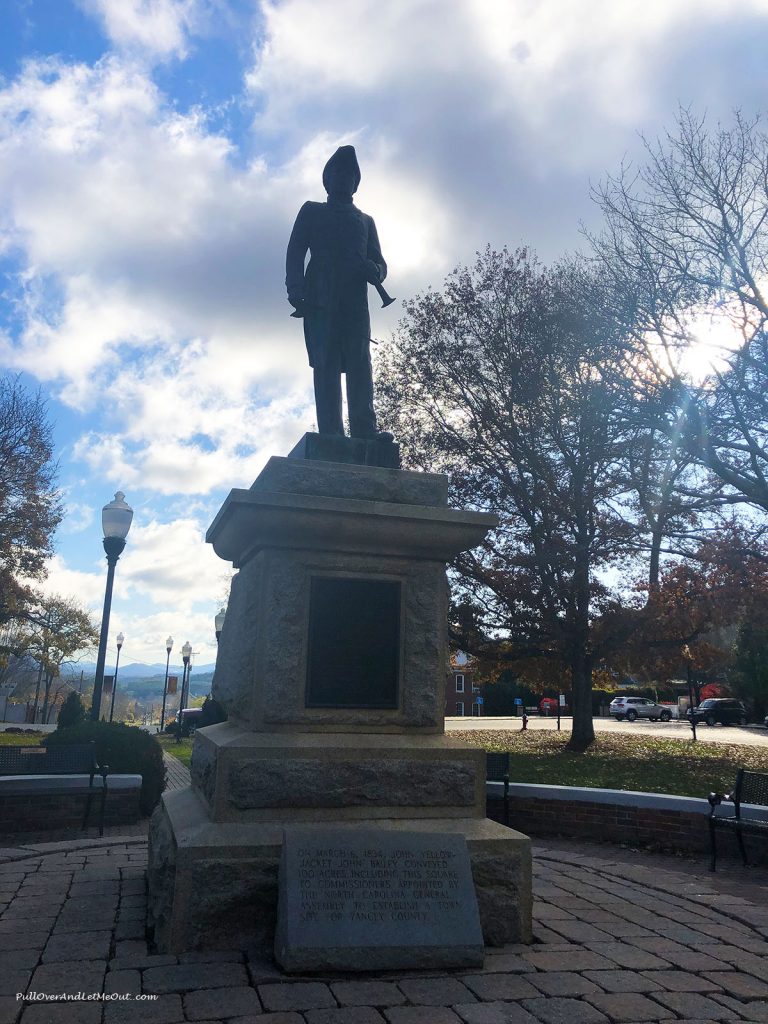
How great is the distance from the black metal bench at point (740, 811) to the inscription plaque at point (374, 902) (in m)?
4.38

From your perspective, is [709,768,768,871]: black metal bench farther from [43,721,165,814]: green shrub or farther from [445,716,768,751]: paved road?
[445,716,768,751]: paved road

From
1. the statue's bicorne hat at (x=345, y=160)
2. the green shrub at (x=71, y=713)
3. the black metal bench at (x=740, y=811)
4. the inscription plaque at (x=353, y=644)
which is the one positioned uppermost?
the statue's bicorne hat at (x=345, y=160)

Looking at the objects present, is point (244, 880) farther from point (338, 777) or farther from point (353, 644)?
point (353, 644)

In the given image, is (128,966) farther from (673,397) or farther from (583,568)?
(583,568)

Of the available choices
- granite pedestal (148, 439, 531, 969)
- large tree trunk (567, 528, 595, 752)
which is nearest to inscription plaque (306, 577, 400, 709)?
granite pedestal (148, 439, 531, 969)

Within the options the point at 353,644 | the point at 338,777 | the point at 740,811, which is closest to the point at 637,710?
the point at 740,811

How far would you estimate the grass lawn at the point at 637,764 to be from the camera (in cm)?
1280

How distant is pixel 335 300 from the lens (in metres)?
5.71

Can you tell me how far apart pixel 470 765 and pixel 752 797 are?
4566 millimetres

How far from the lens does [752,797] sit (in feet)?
25.3

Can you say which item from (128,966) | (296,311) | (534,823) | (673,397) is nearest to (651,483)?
(673,397)

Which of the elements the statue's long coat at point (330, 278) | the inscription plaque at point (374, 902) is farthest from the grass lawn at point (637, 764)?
the statue's long coat at point (330, 278)

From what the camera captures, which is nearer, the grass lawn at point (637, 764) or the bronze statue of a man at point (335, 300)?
the bronze statue of a man at point (335, 300)

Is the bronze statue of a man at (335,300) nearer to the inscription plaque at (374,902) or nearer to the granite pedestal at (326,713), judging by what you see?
the granite pedestal at (326,713)
